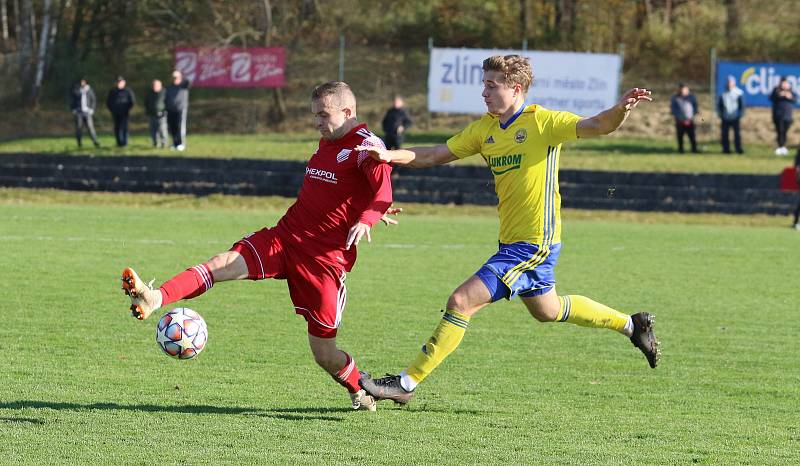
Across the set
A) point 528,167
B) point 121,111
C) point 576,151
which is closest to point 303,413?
point 528,167

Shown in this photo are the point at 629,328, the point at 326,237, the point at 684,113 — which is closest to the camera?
the point at 326,237

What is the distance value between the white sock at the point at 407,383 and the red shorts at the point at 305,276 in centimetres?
48

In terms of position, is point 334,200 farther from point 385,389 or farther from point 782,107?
point 782,107

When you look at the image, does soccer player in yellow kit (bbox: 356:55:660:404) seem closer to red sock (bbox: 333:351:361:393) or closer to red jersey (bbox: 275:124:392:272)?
red sock (bbox: 333:351:361:393)

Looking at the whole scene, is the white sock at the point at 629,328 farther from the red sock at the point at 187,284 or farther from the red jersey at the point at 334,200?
the red sock at the point at 187,284

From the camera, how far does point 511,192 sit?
6594mm

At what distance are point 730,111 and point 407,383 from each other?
2306 cm

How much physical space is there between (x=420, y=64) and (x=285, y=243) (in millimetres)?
29743

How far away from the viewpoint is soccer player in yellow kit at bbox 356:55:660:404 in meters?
6.41

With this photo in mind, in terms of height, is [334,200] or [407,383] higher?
[334,200]

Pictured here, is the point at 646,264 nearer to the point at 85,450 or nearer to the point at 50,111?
the point at 85,450

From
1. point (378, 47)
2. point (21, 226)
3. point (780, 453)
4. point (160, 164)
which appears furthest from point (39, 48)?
point (780, 453)

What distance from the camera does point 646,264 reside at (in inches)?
573

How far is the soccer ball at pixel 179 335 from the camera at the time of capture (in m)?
6.14
